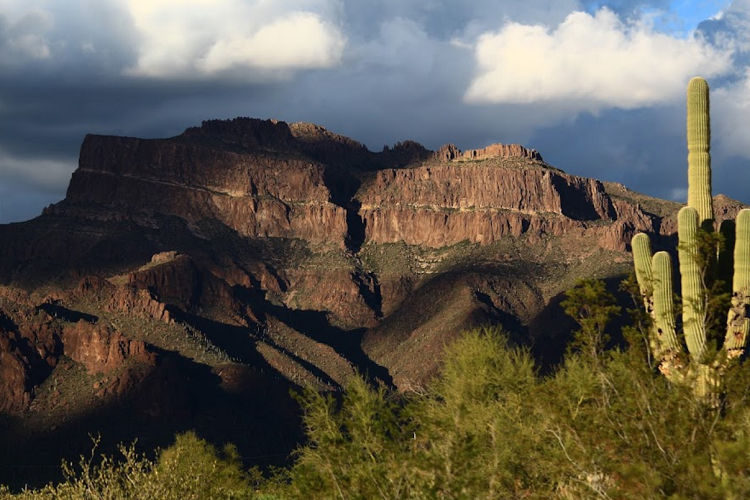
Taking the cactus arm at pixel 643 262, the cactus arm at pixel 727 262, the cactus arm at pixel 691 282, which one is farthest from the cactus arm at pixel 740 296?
the cactus arm at pixel 643 262

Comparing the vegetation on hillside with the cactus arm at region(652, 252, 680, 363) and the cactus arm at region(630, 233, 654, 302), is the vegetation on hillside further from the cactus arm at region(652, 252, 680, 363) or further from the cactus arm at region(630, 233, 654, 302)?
the cactus arm at region(630, 233, 654, 302)

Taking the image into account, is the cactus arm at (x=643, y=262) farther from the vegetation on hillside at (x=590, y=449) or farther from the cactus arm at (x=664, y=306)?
the vegetation on hillside at (x=590, y=449)

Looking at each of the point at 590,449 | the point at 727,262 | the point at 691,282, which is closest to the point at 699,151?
the point at 727,262

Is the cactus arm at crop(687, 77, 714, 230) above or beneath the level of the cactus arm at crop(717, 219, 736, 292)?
above

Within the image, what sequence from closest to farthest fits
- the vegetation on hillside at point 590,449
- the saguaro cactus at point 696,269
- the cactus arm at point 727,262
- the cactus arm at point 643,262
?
the vegetation on hillside at point 590,449, the saguaro cactus at point 696,269, the cactus arm at point 643,262, the cactus arm at point 727,262

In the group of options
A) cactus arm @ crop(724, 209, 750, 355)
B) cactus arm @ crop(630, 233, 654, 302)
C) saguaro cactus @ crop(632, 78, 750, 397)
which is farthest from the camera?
cactus arm @ crop(724, 209, 750, 355)

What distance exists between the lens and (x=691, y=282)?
52.6m

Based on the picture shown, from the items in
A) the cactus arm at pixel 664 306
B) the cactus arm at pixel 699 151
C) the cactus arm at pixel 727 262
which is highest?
the cactus arm at pixel 699 151

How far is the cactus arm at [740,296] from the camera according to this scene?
2039 inches

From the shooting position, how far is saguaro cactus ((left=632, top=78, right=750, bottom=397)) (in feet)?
160

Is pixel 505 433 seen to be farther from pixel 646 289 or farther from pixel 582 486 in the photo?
pixel 582 486

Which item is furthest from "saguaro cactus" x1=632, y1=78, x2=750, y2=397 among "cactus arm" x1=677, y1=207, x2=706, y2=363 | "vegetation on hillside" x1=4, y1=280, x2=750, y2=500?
"vegetation on hillside" x1=4, y1=280, x2=750, y2=500

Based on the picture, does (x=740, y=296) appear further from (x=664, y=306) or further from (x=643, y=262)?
(x=643, y=262)

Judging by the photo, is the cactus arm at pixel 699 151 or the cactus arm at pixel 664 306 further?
→ the cactus arm at pixel 699 151
